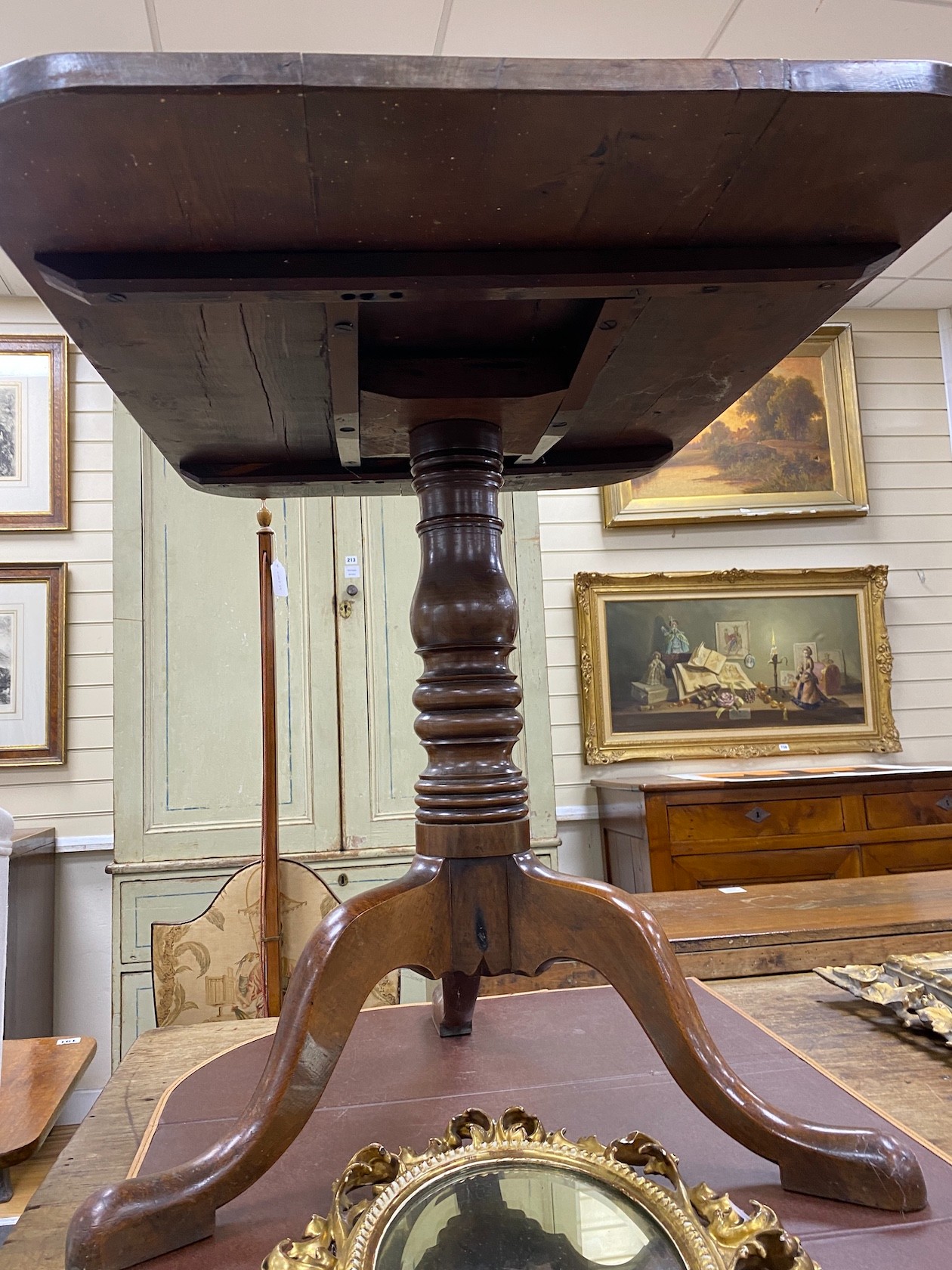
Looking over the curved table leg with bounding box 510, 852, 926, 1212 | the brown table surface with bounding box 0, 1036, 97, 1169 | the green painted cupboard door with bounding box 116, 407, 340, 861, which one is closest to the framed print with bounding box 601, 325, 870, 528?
the green painted cupboard door with bounding box 116, 407, 340, 861

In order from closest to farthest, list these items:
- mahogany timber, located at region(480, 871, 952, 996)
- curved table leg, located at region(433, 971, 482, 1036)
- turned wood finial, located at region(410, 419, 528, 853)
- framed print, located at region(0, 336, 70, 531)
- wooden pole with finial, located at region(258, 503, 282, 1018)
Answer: turned wood finial, located at region(410, 419, 528, 853) → curved table leg, located at region(433, 971, 482, 1036) → mahogany timber, located at region(480, 871, 952, 996) → wooden pole with finial, located at region(258, 503, 282, 1018) → framed print, located at region(0, 336, 70, 531)

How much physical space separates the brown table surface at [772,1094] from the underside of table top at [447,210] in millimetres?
547

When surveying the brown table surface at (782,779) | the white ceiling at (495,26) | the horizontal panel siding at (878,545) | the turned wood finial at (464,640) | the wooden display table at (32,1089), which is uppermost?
the white ceiling at (495,26)

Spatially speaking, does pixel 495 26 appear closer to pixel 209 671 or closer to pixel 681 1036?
pixel 209 671

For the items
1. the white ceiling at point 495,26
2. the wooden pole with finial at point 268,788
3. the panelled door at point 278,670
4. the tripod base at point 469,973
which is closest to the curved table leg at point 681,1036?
the tripod base at point 469,973

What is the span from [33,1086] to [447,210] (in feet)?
4.55

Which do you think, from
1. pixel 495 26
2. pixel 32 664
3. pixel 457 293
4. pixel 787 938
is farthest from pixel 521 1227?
pixel 32 664

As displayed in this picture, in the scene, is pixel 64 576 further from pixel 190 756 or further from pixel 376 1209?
pixel 376 1209

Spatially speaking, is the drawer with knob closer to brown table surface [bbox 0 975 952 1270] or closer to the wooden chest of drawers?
the wooden chest of drawers

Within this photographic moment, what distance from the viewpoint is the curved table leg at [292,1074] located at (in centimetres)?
46

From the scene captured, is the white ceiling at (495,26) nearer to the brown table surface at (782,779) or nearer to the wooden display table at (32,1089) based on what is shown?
the brown table surface at (782,779)

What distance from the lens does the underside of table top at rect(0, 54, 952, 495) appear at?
1.16 feet

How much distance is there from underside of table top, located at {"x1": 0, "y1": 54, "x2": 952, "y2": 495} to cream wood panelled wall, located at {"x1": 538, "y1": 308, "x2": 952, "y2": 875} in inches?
99.6

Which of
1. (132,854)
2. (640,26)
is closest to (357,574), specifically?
(132,854)
